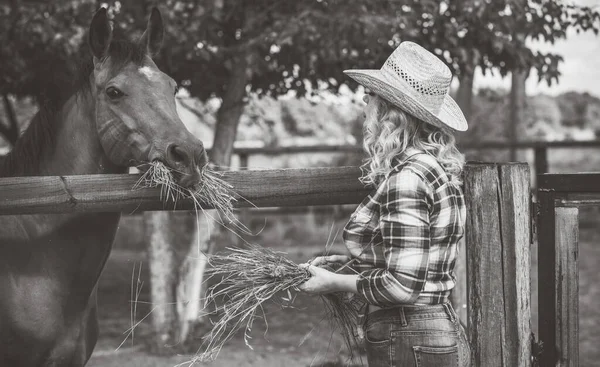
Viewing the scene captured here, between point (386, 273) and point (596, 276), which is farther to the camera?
point (596, 276)

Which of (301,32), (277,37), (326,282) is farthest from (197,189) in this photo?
(301,32)

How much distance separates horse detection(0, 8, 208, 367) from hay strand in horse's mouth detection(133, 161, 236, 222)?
0.08m

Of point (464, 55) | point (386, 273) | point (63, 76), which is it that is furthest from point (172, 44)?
point (386, 273)

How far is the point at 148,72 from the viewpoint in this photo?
3.18 meters

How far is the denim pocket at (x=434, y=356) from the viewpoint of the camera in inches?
82.9

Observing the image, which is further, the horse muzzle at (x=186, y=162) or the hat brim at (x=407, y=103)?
the horse muzzle at (x=186, y=162)

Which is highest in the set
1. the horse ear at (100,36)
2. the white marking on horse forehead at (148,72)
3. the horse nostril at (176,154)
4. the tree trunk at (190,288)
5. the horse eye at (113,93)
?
the horse ear at (100,36)

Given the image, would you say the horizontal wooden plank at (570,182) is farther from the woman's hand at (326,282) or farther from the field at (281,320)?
the woman's hand at (326,282)

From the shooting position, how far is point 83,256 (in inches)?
121

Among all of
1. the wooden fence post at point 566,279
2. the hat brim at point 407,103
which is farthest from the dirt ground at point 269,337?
the hat brim at point 407,103

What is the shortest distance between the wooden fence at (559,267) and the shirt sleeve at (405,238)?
849 mm

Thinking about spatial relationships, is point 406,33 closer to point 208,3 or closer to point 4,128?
point 208,3

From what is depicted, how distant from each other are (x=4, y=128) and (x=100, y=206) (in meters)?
5.63

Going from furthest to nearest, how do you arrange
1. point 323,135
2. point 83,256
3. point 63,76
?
point 323,135, point 63,76, point 83,256
